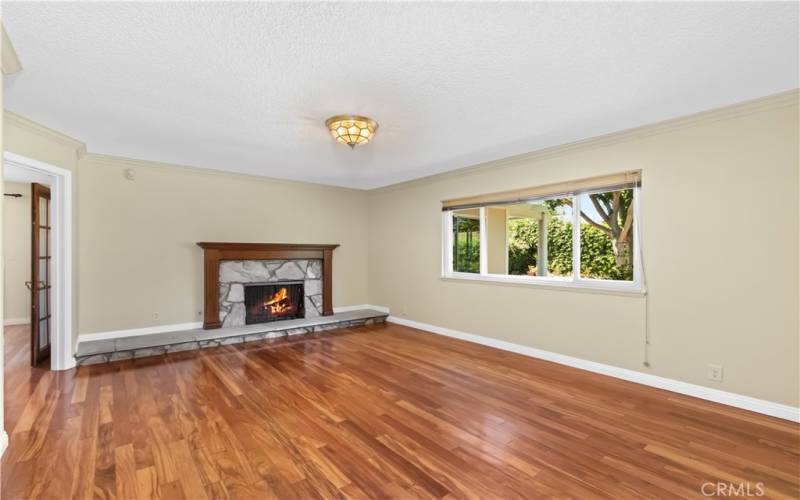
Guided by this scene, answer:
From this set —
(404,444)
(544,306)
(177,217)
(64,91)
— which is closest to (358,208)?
(177,217)

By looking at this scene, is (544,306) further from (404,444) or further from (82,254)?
(82,254)

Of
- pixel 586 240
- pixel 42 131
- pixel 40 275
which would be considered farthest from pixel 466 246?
pixel 40 275

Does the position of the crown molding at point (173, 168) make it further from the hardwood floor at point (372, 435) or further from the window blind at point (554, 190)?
the window blind at point (554, 190)

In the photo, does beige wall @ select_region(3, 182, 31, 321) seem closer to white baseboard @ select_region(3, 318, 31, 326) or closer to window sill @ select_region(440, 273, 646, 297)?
white baseboard @ select_region(3, 318, 31, 326)

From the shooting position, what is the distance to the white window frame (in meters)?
3.58

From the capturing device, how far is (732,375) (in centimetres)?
302

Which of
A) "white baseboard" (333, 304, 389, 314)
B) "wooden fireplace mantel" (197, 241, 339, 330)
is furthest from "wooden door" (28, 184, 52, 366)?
"white baseboard" (333, 304, 389, 314)

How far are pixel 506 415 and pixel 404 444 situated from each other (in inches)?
35.0

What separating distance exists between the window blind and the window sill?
37.3 inches

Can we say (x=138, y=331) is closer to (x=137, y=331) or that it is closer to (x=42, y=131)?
(x=137, y=331)

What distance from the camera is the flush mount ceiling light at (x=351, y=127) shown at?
3.16 metres

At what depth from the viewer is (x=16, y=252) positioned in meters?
6.21

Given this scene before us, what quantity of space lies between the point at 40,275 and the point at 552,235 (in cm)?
581

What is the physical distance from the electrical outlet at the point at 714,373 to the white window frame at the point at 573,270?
0.80 metres
